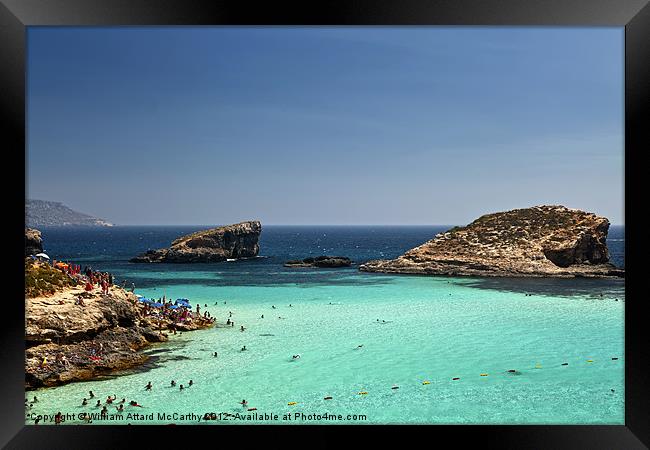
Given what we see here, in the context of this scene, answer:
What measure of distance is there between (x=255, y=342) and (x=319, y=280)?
16.5 metres

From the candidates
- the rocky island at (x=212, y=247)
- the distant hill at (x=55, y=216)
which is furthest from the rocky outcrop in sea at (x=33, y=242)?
the distant hill at (x=55, y=216)

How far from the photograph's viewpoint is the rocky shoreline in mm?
8453

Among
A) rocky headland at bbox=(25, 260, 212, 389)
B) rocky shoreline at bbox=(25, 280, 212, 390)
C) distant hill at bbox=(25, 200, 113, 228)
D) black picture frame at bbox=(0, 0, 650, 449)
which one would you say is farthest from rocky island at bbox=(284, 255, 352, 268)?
distant hill at bbox=(25, 200, 113, 228)

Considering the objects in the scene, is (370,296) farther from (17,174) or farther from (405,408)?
(17,174)

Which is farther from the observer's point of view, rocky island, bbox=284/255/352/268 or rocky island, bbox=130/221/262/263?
rocky island, bbox=130/221/262/263

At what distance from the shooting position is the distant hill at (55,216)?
107 metres

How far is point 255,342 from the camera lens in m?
12.1

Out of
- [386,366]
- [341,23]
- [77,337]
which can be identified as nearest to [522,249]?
[386,366]

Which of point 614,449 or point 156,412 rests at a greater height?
point 614,449

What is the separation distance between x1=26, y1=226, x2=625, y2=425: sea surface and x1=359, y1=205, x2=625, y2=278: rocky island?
30.7 feet

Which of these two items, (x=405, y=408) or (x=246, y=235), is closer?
(x=405, y=408)

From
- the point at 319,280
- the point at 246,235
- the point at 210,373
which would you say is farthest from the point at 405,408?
the point at 246,235

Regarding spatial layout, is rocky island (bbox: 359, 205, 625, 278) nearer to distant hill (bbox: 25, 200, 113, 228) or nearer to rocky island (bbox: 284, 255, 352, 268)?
rocky island (bbox: 284, 255, 352, 268)

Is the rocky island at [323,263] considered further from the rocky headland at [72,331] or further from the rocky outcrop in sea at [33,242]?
the rocky headland at [72,331]
